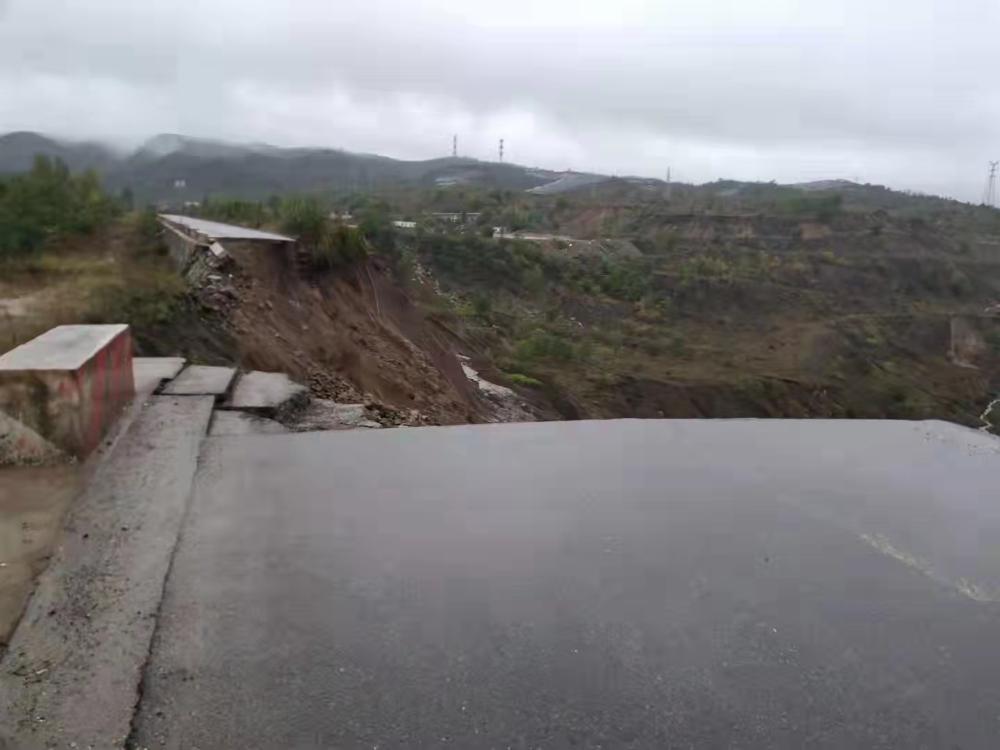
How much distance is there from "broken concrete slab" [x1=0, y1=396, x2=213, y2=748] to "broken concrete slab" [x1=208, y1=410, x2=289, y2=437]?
2.42ft

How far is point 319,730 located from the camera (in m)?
2.68

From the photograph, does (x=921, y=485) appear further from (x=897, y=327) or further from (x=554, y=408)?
(x=897, y=327)

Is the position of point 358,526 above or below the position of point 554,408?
above

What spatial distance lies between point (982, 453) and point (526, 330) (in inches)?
1138

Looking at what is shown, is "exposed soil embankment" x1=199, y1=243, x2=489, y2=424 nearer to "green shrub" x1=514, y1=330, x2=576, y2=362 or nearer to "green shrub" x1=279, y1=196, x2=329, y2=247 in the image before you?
"green shrub" x1=279, y1=196, x2=329, y2=247

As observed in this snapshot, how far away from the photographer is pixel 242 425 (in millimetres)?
6340

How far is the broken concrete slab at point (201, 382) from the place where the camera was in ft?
23.4

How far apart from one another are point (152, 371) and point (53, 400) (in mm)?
2966

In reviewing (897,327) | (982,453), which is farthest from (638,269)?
(982,453)

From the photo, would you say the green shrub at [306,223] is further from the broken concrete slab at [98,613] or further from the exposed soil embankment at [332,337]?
the broken concrete slab at [98,613]

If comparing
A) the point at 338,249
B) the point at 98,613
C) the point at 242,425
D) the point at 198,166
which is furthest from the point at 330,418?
the point at 198,166

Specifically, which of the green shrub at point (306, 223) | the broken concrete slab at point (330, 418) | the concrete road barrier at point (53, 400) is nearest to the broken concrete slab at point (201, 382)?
the broken concrete slab at point (330, 418)

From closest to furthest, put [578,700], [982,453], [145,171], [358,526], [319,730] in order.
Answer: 1. [319,730]
2. [578,700]
3. [358,526]
4. [982,453]
5. [145,171]

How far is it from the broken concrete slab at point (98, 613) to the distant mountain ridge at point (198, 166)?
39.9 meters
